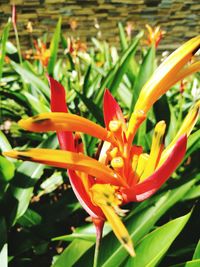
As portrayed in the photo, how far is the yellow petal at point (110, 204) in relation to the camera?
38 cm

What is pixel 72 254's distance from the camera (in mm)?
802

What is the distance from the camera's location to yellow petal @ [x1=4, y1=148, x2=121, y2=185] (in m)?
0.40

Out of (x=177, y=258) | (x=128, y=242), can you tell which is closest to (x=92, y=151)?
(x=177, y=258)

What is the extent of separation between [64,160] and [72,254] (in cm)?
45

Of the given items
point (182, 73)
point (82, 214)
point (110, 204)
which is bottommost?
point (82, 214)

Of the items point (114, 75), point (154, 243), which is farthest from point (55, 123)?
point (114, 75)

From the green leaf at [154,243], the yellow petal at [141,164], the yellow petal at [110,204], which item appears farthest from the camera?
the green leaf at [154,243]

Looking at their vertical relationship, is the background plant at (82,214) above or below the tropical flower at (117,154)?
below

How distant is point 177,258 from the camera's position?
98cm

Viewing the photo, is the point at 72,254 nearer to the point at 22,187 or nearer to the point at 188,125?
the point at 22,187

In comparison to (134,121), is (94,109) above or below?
below

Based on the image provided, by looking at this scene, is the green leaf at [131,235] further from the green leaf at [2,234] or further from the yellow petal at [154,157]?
the yellow petal at [154,157]

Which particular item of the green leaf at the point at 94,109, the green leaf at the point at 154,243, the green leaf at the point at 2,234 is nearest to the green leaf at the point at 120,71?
the green leaf at the point at 94,109

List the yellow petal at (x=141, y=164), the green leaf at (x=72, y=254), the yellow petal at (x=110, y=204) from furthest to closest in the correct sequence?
the green leaf at (x=72, y=254)
the yellow petal at (x=141, y=164)
the yellow petal at (x=110, y=204)
